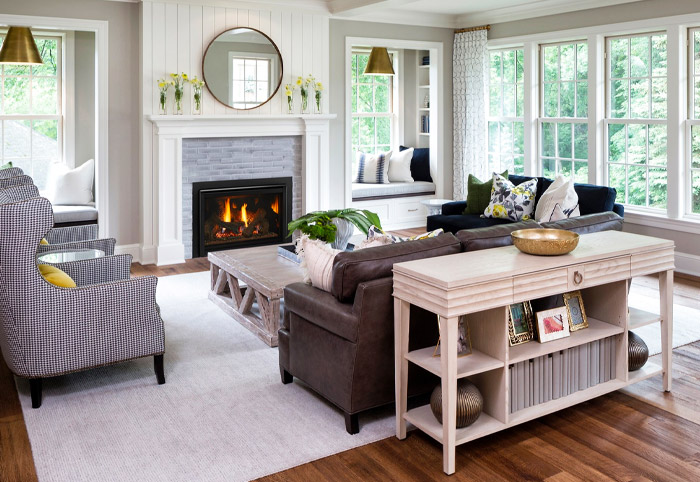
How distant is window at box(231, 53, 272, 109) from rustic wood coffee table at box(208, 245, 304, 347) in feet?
7.38

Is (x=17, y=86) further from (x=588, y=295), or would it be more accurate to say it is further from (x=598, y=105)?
(x=588, y=295)

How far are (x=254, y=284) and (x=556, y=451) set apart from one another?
2.31 meters

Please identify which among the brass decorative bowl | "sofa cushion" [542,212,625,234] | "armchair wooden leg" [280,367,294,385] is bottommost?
"armchair wooden leg" [280,367,294,385]

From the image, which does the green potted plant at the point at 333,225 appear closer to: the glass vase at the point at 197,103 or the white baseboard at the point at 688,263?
the glass vase at the point at 197,103

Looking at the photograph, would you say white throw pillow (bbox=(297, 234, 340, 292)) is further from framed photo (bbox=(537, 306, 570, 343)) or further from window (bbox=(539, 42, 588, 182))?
window (bbox=(539, 42, 588, 182))

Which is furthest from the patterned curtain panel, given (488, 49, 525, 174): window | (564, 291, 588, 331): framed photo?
(564, 291, 588, 331): framed photo

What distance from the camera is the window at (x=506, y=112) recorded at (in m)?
8.21

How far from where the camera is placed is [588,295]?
3.73 meters

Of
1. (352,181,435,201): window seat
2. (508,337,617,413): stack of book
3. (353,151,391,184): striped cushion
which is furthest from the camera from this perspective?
(353,151,391,184): striped cushion

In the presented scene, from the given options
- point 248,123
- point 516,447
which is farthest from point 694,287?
point 248,123

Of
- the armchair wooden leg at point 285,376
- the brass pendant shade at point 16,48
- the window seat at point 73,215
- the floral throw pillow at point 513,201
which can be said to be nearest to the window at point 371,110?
the floral throw pillow at point 513,201

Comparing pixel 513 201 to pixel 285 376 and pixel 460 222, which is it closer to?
pixel 460 222

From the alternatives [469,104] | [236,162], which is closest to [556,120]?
[469,104]

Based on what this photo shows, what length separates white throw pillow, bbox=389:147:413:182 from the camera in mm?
9148
